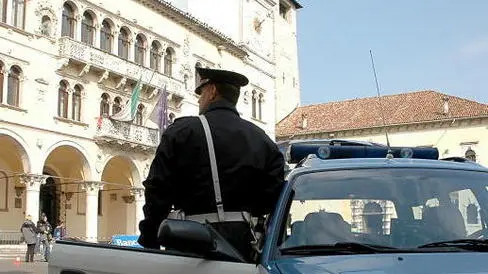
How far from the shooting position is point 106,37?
3073cm

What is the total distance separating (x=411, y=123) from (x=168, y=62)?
2181 centimetres

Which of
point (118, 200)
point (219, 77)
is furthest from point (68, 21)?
point (219, 77)

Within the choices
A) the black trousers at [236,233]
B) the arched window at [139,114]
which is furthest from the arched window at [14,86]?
the black trousers at [236,233]

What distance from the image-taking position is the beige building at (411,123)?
156 feet

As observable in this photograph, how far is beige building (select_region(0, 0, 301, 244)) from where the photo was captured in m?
26.3

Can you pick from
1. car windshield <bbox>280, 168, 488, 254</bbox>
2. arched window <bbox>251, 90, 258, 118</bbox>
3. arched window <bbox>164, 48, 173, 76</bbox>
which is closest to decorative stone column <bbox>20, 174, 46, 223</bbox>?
arched window <bbox>164, 48, 173, 76</bbox>

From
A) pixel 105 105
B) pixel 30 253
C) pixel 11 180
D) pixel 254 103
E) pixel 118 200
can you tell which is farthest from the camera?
pixel 254 103

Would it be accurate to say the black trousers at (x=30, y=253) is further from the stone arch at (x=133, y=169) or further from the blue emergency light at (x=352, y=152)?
the blue emergency light at (x=352, y=152)

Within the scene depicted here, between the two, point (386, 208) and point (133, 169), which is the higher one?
point (133, 169)

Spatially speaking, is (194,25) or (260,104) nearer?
(194,25)

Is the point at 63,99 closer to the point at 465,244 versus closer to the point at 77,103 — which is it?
the point at 77,103

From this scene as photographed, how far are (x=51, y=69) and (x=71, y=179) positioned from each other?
5.29 meters

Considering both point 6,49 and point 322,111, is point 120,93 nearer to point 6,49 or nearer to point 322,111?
point 6,49

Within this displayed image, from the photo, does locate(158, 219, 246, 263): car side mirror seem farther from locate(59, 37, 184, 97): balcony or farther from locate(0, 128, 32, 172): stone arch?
locate(59, 37, 184, 97): balcony
